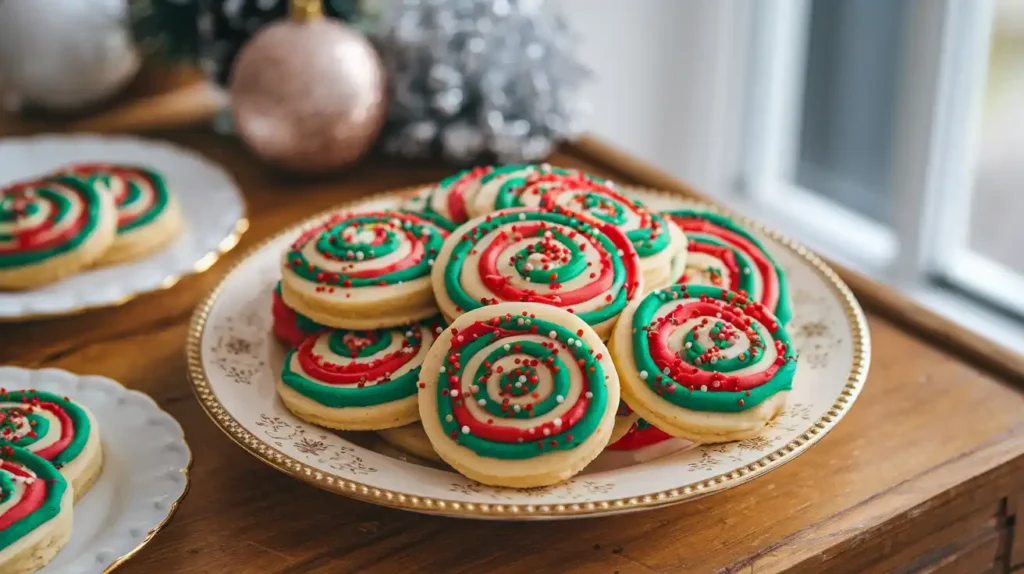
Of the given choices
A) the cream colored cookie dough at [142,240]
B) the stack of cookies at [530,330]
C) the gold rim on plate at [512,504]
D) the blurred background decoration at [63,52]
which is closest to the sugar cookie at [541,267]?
the stack of cookies at [530,330]

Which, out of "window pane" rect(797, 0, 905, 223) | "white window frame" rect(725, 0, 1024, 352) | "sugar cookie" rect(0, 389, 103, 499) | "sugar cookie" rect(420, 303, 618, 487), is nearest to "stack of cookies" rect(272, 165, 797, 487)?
"sugar cookie" rect(420, 303, 618, 487)

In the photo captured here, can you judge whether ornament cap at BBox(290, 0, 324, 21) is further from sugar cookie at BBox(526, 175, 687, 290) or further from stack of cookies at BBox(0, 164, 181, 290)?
sugar cookie at BBox(526, 175, 687, 290)

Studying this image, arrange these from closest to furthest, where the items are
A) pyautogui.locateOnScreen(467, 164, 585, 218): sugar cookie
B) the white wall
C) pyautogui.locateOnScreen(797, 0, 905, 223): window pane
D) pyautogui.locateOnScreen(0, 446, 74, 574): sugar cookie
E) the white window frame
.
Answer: pyautogui.locateOnScreen(0, 446, 74, 574): sugar cookie
pyautogui.locateOnScreen(467, 164, 585, 218): sugar cookie
the white window frame
pyautogui.locateOnScreen(797, 0, 905, 223): window pane
the white wall

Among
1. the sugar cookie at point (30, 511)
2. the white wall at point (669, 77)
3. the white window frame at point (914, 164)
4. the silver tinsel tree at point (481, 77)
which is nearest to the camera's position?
the sugar cookie at point (30, 511)

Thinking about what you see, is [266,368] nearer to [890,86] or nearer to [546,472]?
[546,472]

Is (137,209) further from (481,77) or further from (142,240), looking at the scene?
(481,77)

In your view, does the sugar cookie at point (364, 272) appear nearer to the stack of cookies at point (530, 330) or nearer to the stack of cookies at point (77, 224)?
the stack of cookies at point (530, 330)

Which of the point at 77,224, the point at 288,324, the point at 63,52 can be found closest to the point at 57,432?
the point at 288,324
